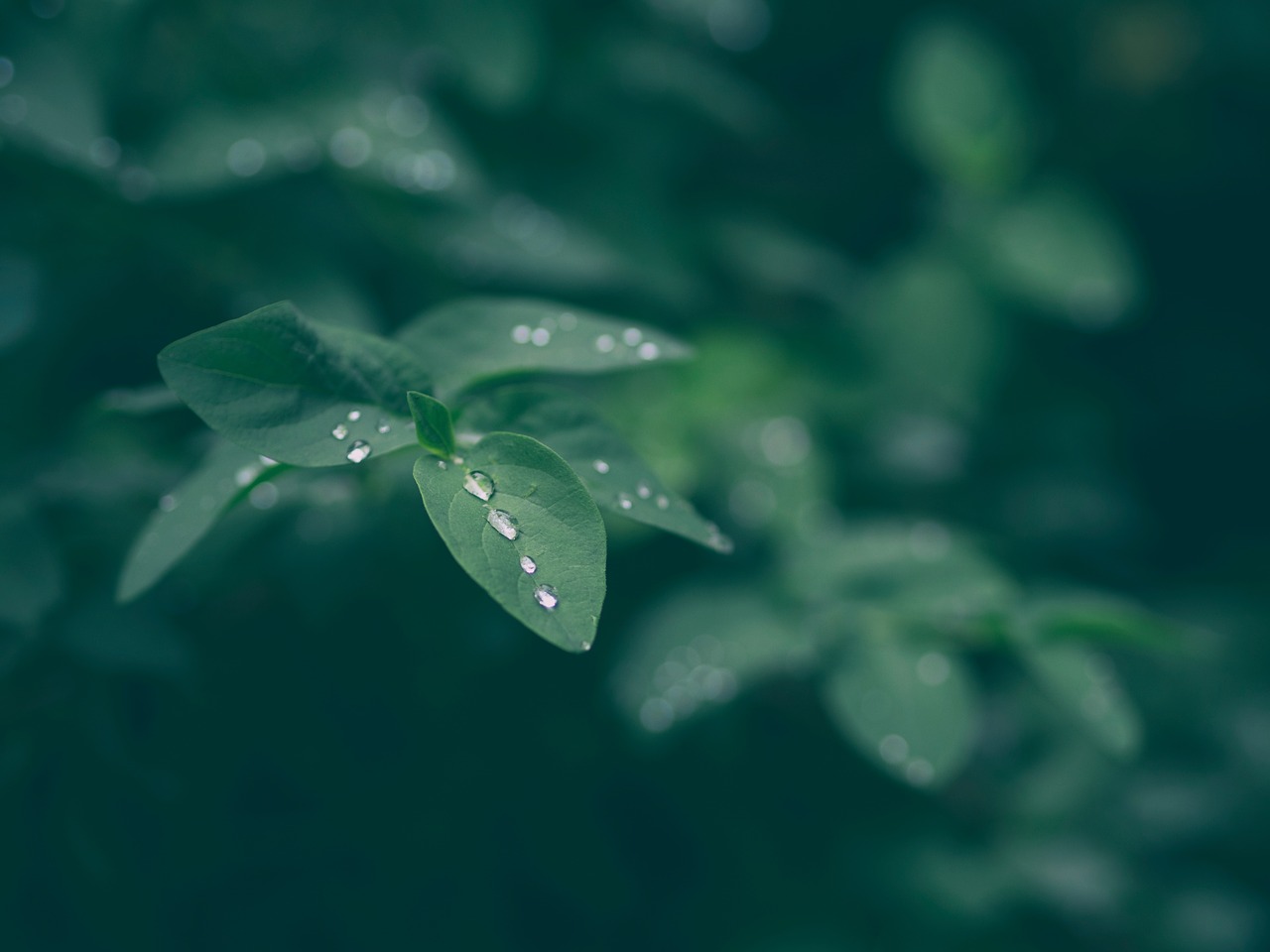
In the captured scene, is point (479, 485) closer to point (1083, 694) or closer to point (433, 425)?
point (433, 425)

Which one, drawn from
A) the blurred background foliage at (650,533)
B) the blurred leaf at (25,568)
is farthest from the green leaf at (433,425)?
the blurred leaf at (25,568)

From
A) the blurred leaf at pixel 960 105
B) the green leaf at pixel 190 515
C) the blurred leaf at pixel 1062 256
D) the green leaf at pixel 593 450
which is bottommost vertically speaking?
the green leaf at pixel 190 515

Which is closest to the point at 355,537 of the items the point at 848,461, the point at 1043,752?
the point at 848,461

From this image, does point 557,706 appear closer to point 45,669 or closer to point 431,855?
point 431,855

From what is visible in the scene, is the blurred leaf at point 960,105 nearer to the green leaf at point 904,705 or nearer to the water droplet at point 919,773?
the green leaf at point 904,705

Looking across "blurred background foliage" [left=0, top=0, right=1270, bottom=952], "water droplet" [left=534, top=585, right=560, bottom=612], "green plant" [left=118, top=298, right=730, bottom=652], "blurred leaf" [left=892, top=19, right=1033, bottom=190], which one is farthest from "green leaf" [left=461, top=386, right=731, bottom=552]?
"blurred leaf" [left=892, top=19, right=1033, bottom=190]
